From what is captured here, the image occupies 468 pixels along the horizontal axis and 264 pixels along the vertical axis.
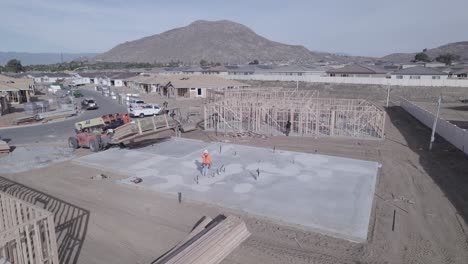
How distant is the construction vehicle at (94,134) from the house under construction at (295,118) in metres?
8.01

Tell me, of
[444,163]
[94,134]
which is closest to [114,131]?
[94,134]

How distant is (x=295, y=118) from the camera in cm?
2802

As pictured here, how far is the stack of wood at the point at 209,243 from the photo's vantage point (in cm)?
843

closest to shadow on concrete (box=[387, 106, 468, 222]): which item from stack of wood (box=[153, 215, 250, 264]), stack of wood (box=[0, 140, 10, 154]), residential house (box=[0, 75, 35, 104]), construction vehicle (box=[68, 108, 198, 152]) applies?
stack of wood (box=[153, 215, 250, 264])

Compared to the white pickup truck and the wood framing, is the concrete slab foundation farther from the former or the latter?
the white pickup truck

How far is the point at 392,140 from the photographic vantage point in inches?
909

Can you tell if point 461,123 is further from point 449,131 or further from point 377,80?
point 377,80

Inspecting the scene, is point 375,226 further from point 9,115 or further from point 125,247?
point 9,115

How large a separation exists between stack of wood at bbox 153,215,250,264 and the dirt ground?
0.99 feet

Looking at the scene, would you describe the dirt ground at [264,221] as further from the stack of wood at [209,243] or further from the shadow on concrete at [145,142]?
the shadow on concrete at [145,142]

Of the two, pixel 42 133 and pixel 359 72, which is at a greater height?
pixel 359 72

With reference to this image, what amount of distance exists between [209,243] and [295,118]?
20.4 metres

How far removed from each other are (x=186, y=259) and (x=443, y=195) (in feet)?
37.8

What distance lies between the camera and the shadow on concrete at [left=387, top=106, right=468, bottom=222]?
1327cm
